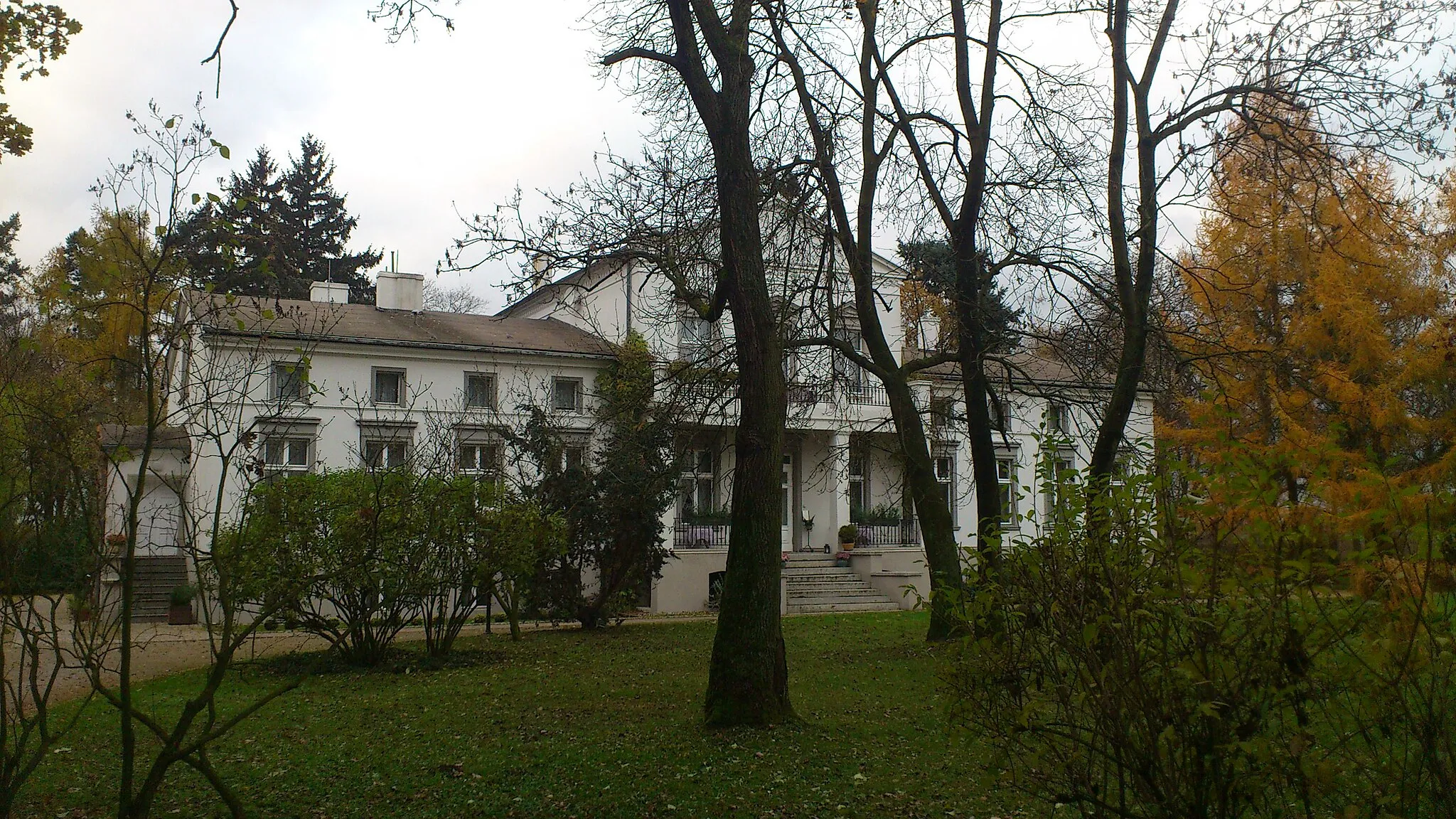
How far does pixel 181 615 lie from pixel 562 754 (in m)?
18.4

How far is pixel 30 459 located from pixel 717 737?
4.92 m

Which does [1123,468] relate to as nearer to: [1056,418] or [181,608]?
[1056,418]

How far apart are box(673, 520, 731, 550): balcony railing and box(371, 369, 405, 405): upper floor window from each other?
302 inches

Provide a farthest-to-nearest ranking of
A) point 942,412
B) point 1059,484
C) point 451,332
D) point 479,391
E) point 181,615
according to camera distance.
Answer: point 451,332 < point 479,391 < point 181,615 < point 942,412 < point 1059,484

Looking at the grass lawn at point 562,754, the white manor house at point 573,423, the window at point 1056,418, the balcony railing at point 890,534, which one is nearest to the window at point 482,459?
the white manor house at point 573,423

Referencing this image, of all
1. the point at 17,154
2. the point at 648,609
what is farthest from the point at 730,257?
the point at 648,609

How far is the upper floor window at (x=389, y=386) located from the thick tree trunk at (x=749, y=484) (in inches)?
707

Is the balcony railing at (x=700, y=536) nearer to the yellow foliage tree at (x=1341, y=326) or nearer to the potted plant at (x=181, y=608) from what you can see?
the potted plant at (x=181, y=608)

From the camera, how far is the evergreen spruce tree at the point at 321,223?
44438 millimetres

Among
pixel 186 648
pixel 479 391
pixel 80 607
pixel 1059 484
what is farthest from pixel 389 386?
pixel 1059 484

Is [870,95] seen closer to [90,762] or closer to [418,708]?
[418,708]

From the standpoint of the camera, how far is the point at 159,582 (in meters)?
23.4

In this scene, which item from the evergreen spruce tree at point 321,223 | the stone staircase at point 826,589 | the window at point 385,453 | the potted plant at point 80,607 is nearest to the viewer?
the potted plant at point 80,607

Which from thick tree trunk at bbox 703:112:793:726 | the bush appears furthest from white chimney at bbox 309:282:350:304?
the bush
